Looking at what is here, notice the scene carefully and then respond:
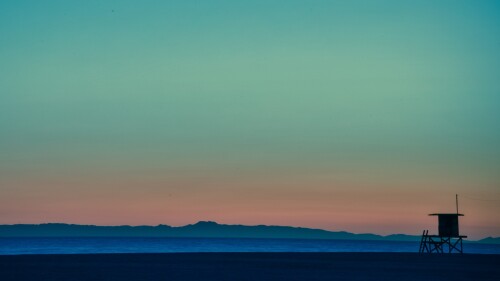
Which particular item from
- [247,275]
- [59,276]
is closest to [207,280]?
[247,275]

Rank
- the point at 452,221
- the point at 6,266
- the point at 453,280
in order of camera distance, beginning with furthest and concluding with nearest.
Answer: the point at 452,221
the point at 6,266
the point at 453,280

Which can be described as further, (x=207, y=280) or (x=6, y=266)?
(x=6, y=266)

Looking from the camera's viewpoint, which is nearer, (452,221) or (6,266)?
(6,266)

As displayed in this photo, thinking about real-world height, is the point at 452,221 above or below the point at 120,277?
above

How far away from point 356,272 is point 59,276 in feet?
49.4

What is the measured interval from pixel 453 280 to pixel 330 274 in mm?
6134

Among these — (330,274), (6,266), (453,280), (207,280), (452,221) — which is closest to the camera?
(207,280)

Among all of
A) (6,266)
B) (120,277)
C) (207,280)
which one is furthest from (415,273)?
(6,266)

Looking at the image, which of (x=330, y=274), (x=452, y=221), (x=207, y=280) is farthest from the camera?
(x=452, y=221)

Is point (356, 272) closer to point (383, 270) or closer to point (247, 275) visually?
point (383, 270)

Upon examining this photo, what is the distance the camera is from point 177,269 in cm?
3747

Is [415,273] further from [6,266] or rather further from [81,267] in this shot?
[6,266]

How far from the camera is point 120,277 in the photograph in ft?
103

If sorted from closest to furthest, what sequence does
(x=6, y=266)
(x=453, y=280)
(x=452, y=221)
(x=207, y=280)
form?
1. (x=207, y=280)
2. (x=453, y=280)
3. (x=6, y=266)
4. (x=452, y=221)
